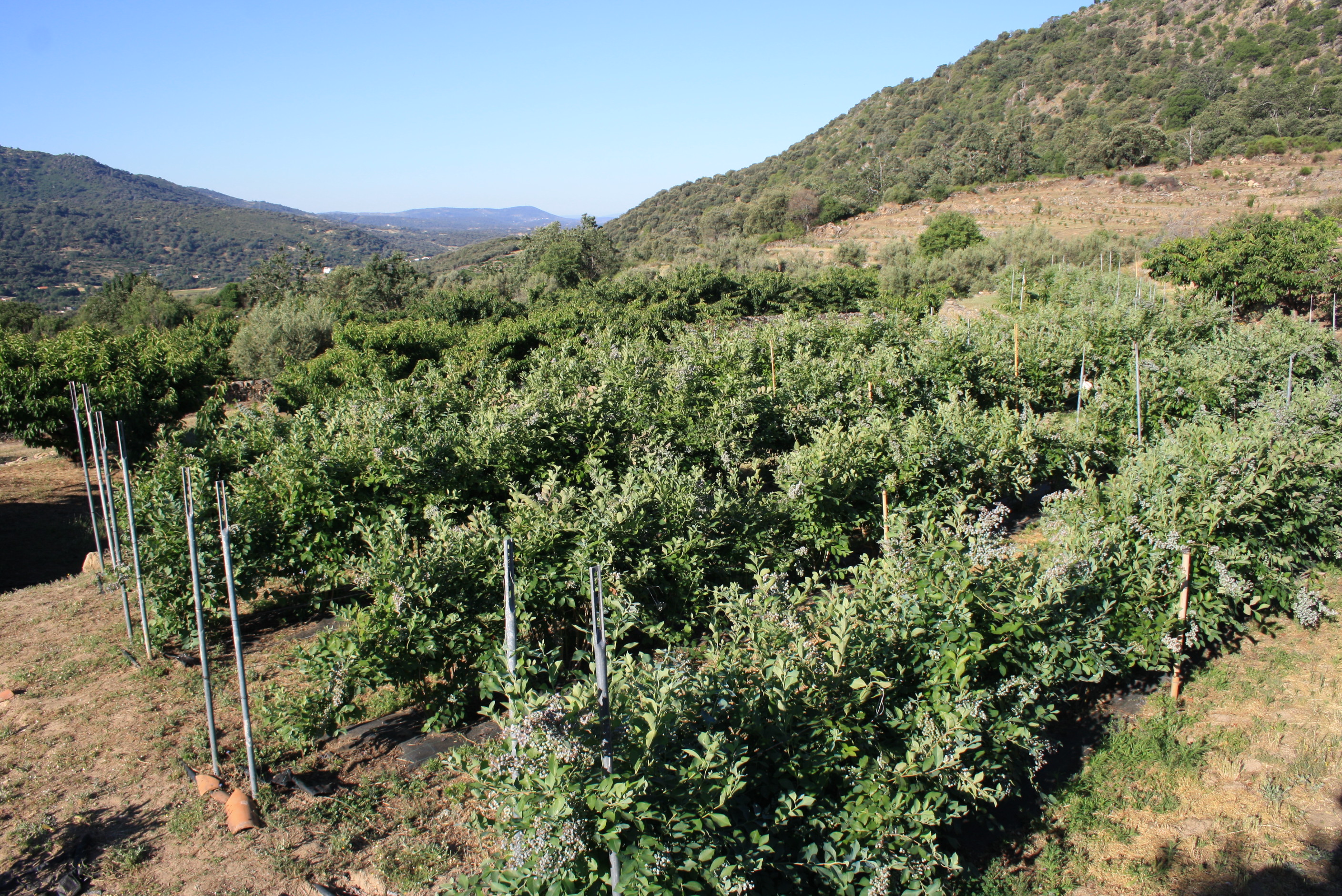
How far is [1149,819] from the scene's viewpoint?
4340 mm

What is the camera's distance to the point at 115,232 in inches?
3521

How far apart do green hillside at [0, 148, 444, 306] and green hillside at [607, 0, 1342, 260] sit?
180 ft

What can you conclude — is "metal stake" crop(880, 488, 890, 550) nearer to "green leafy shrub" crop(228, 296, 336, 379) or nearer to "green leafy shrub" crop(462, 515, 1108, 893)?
"green leafy shrub" crop(462, 515, 1108, 893)

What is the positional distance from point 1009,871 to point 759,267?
32110mm

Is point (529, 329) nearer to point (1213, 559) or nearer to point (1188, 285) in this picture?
point (1213, 559)

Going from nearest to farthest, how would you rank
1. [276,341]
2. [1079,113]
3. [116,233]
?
1. [276,341]
2. [1079,113]
3. [116,233]

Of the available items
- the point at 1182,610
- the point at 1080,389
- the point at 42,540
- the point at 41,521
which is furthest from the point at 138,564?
the point at 1080,389

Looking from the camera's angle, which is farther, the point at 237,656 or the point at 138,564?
the point at 138,564

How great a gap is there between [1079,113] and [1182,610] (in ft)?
190

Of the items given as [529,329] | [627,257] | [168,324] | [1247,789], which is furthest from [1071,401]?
[168,324]

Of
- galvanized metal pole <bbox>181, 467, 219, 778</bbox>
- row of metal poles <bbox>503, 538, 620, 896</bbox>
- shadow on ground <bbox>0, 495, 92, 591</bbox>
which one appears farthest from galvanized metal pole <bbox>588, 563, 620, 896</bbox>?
shadow on ground <bbox>0, 495, 92, 591</bbox>

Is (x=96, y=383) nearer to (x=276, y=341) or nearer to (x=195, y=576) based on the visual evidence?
(x=195, y=576)

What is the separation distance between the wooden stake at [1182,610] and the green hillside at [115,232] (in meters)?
77.2

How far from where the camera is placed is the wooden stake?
206 inches
